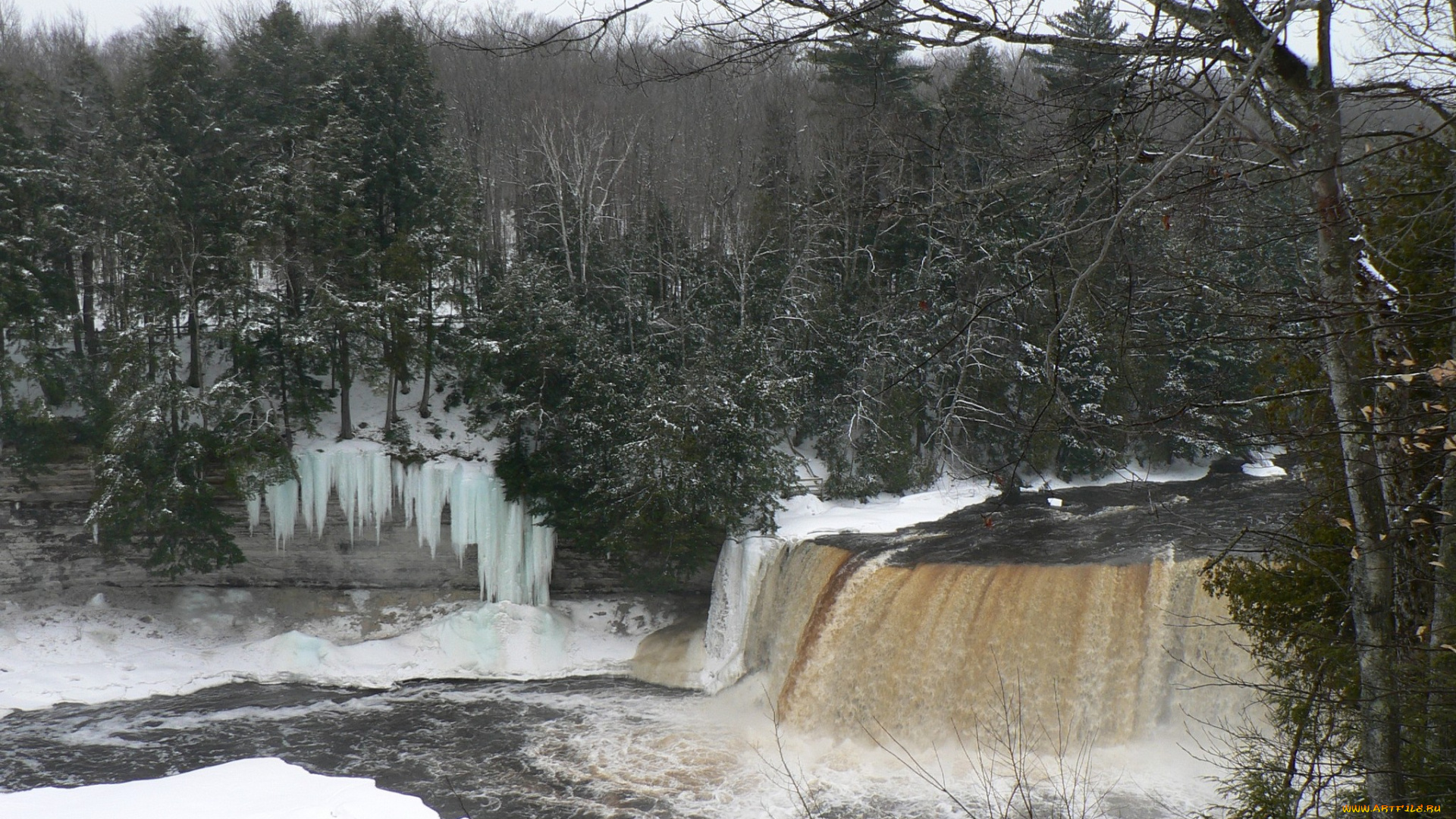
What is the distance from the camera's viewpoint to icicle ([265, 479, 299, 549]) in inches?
696

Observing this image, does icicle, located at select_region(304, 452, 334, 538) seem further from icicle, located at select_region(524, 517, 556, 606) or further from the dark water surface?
icicle, located at select_region(524, 517, 556, 606)

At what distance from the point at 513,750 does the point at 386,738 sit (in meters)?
2.14

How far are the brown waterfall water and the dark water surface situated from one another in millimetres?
3126

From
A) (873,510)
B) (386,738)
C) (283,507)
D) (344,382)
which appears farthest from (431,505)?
(873,510)

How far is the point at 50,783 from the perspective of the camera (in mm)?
12070

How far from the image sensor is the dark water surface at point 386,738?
38.6 ft

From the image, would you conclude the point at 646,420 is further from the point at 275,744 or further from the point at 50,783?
the point at 50,783

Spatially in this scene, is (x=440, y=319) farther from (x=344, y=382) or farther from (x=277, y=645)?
(x=277, y=645)

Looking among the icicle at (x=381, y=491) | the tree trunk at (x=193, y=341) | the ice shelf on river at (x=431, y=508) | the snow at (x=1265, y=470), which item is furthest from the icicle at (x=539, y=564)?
the snow at (x=1265, y=470)

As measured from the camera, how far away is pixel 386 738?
44.9 feet

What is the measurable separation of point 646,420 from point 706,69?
13.8 meters

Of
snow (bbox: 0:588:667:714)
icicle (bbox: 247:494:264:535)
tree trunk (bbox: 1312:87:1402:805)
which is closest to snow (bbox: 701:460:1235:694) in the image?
snow (bbox: 0:588:667:714)

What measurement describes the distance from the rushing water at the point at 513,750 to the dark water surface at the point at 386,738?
3 cm

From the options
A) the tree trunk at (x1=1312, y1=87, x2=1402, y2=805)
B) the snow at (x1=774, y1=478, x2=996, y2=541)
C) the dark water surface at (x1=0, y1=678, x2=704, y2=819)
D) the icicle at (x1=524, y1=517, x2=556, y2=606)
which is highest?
the tree trunk at (x1=1312, y1=87, x2=1402, y2=805)
